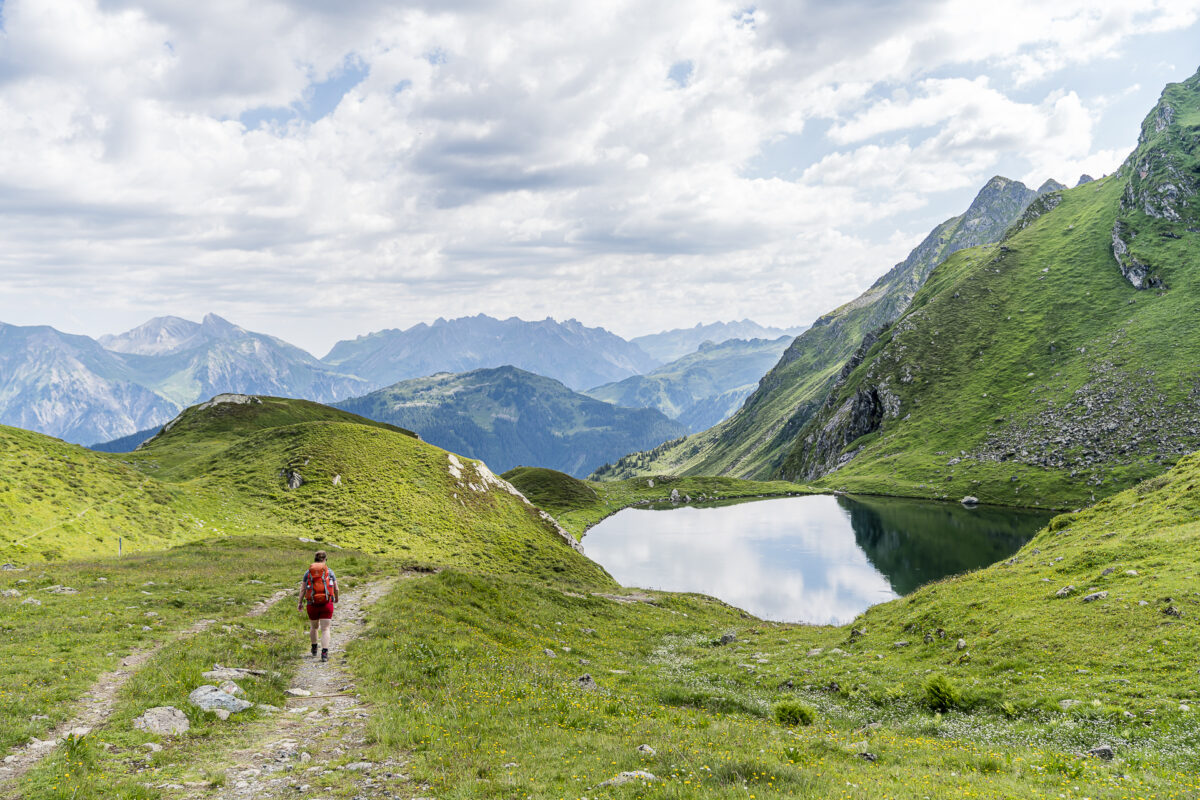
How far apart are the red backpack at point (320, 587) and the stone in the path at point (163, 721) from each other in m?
6.20

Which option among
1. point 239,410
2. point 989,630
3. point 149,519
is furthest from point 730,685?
point 239,410

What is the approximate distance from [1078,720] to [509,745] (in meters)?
17.1

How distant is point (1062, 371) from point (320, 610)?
180 meters

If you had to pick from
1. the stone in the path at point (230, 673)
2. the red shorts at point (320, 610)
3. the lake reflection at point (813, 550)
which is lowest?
the lake reflection at point (813, 550)

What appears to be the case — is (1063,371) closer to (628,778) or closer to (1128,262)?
(1128,262)

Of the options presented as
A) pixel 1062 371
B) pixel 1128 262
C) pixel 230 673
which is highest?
pixel 1128 262

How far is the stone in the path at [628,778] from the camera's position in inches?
470

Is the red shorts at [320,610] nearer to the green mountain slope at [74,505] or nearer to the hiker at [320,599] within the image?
the hiker at [320,599]

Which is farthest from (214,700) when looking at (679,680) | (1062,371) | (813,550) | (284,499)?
(1062,371)

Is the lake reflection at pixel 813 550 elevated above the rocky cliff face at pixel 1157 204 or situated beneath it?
situated beneath

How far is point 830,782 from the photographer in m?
12.2

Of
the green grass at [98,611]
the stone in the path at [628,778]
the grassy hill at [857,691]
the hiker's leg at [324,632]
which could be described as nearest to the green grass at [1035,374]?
the grassy hill at [857,691]

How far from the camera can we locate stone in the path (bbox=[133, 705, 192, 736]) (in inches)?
553

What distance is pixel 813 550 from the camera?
100125 mm
